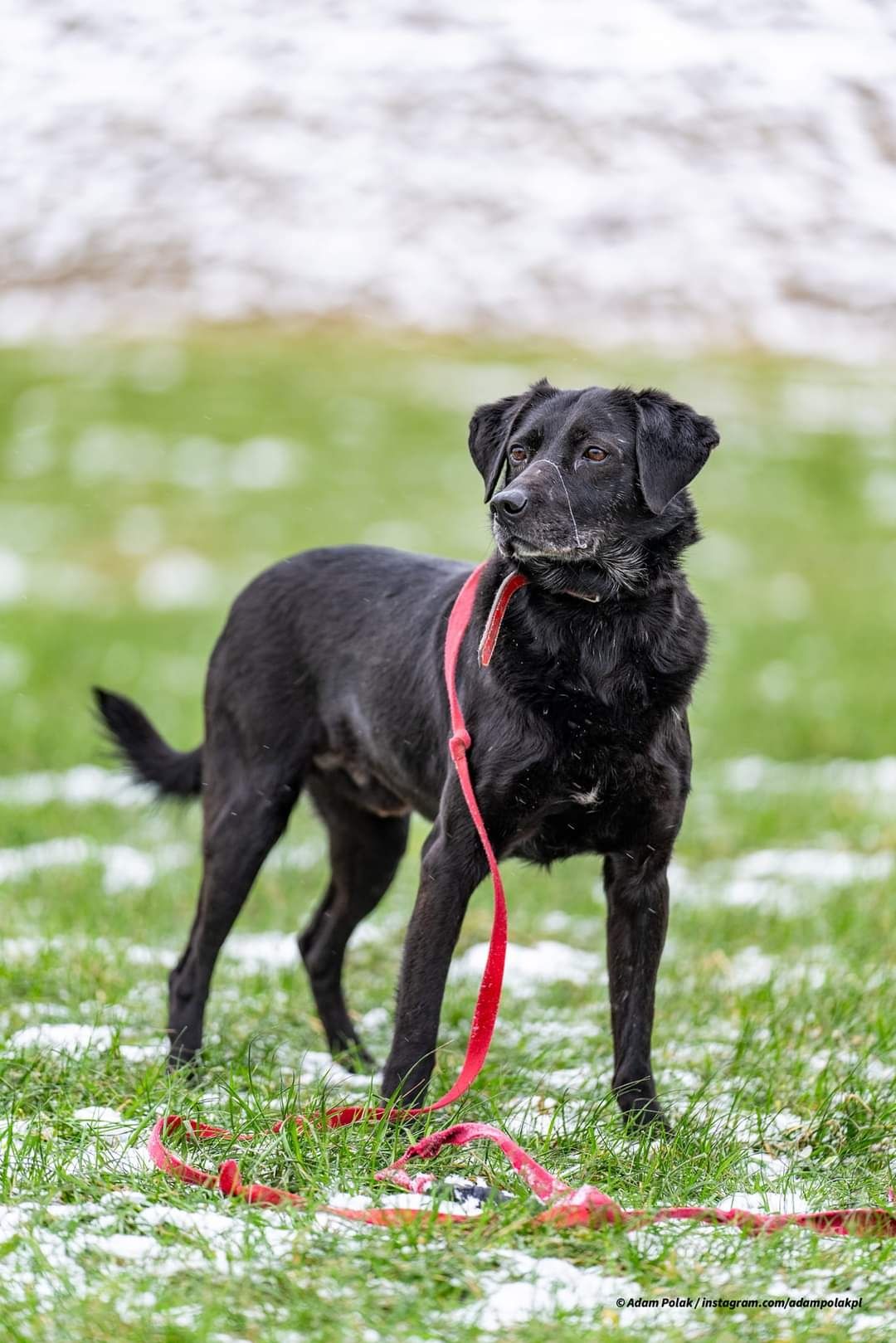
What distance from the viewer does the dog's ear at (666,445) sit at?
127 inches

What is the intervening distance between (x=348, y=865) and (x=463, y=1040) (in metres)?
0.69

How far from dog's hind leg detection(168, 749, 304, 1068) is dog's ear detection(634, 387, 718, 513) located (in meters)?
1.40

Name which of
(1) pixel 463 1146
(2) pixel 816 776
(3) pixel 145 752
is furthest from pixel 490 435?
(2) pixel 816 776

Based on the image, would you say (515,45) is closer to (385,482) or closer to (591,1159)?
(591,1159)

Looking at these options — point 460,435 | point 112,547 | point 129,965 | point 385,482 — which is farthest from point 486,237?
point 460,435

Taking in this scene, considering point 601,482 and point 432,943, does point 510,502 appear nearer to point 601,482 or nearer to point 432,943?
point 601,482

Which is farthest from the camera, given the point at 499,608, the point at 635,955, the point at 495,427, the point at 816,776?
the point at 816,776

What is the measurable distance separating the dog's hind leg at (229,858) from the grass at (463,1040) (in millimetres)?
179

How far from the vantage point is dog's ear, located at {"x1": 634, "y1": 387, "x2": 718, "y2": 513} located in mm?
3229

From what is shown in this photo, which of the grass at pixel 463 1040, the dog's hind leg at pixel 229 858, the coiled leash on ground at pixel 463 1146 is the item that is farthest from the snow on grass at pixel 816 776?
the coiled leash on ground at pixel 463 1146

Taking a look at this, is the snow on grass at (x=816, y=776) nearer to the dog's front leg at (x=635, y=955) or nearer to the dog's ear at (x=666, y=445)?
the dog's front leg at (x=635, y=955)

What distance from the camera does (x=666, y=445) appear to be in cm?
328

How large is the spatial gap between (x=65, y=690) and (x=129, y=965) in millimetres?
5251

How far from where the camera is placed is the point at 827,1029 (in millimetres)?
3875
